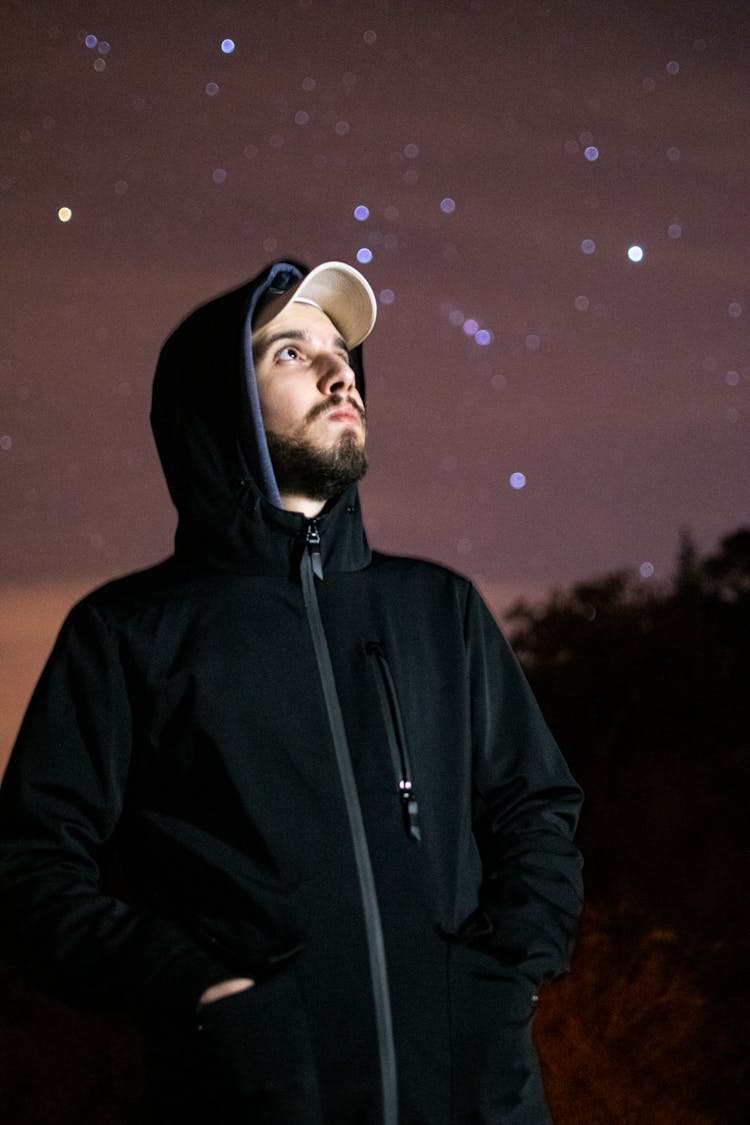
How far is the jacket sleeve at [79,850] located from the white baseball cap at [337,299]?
2.39ft

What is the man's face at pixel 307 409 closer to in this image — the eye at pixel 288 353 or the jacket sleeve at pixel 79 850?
the eye at pixel 288 353

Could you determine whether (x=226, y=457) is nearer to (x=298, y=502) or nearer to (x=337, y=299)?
(x=298, y=502)

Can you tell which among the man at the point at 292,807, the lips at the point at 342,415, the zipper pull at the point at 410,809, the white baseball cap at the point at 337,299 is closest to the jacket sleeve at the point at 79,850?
the man at the point at 292,807

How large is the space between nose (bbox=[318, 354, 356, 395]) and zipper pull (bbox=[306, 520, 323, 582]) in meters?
0.31

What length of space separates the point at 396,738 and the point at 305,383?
2.39 ft

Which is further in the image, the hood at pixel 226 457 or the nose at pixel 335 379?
the nose at pixel 335 379

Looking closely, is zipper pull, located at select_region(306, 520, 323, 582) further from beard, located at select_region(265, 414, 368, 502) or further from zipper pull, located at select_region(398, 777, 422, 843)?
zipper pull, located at select_region(398, 777, 422, 843)

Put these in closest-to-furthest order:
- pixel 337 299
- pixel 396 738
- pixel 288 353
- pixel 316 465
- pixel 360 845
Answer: pixel 360 845
pixel 396 738
pixel 316 465
pixel 288 353
pixel 337 299

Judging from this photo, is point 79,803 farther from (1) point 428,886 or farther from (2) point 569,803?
(2) point 569,803

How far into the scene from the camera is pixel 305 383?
94.3 inches

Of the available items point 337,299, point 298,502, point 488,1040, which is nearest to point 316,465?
point 298,502

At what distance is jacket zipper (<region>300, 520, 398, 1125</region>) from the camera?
1.81 m

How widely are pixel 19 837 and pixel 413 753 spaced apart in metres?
0.63

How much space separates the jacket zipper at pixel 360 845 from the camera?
1808mm
